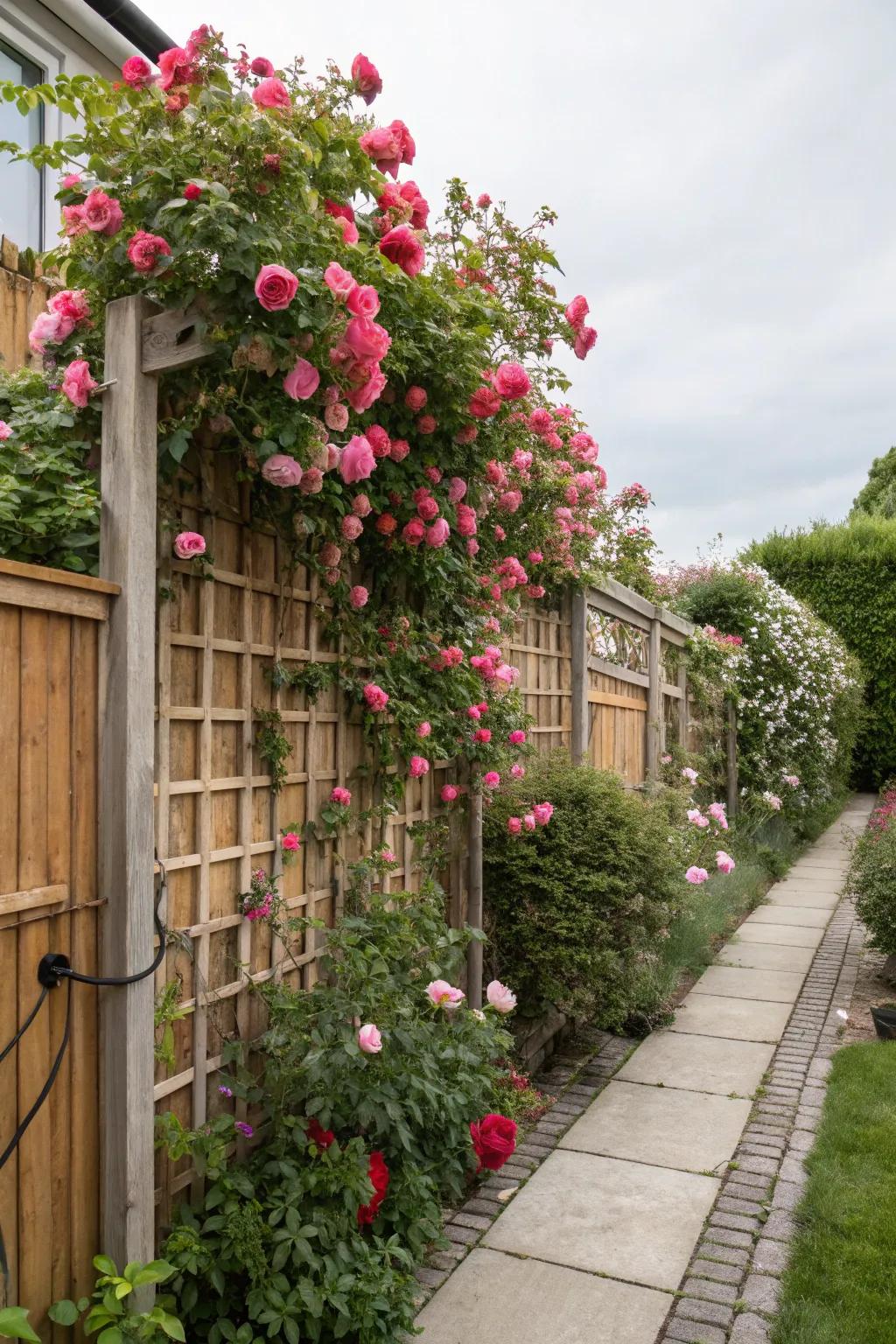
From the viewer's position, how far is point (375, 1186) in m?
2.76

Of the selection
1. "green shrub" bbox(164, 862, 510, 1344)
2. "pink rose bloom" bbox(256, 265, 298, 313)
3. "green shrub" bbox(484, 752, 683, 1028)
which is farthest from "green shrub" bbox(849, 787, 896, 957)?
"pink rose bloom" bbox(256, 265, 298, 313)

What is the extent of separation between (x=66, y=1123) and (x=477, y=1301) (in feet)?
4.41

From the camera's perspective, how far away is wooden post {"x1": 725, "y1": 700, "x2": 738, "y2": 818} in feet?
34.2

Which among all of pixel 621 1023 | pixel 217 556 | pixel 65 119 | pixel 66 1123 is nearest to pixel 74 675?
pixel 217 556

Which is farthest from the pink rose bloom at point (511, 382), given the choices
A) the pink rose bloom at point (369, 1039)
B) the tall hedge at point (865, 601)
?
the tall hedge at point (865, 601)

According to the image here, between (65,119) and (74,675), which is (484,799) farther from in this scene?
(65,119)

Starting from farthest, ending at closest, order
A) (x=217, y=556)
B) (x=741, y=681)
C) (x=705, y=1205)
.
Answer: (x=741, y=681) < (x=705, y=1205) < (x=217, y=556)

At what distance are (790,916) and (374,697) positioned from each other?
5.60 metres

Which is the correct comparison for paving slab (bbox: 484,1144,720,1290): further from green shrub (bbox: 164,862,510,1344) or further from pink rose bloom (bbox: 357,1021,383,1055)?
pink rose bloom (bbox: 357,1021,383,1055)

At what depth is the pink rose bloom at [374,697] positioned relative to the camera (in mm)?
3328

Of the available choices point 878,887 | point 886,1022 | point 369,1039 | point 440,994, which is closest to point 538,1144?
point 440,994

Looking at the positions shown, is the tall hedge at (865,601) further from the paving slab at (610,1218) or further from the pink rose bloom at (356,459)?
the pink rose bloom at (356,459)

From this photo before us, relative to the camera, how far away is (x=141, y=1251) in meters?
2.22

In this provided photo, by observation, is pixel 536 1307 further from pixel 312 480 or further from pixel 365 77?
pixel 365 77
